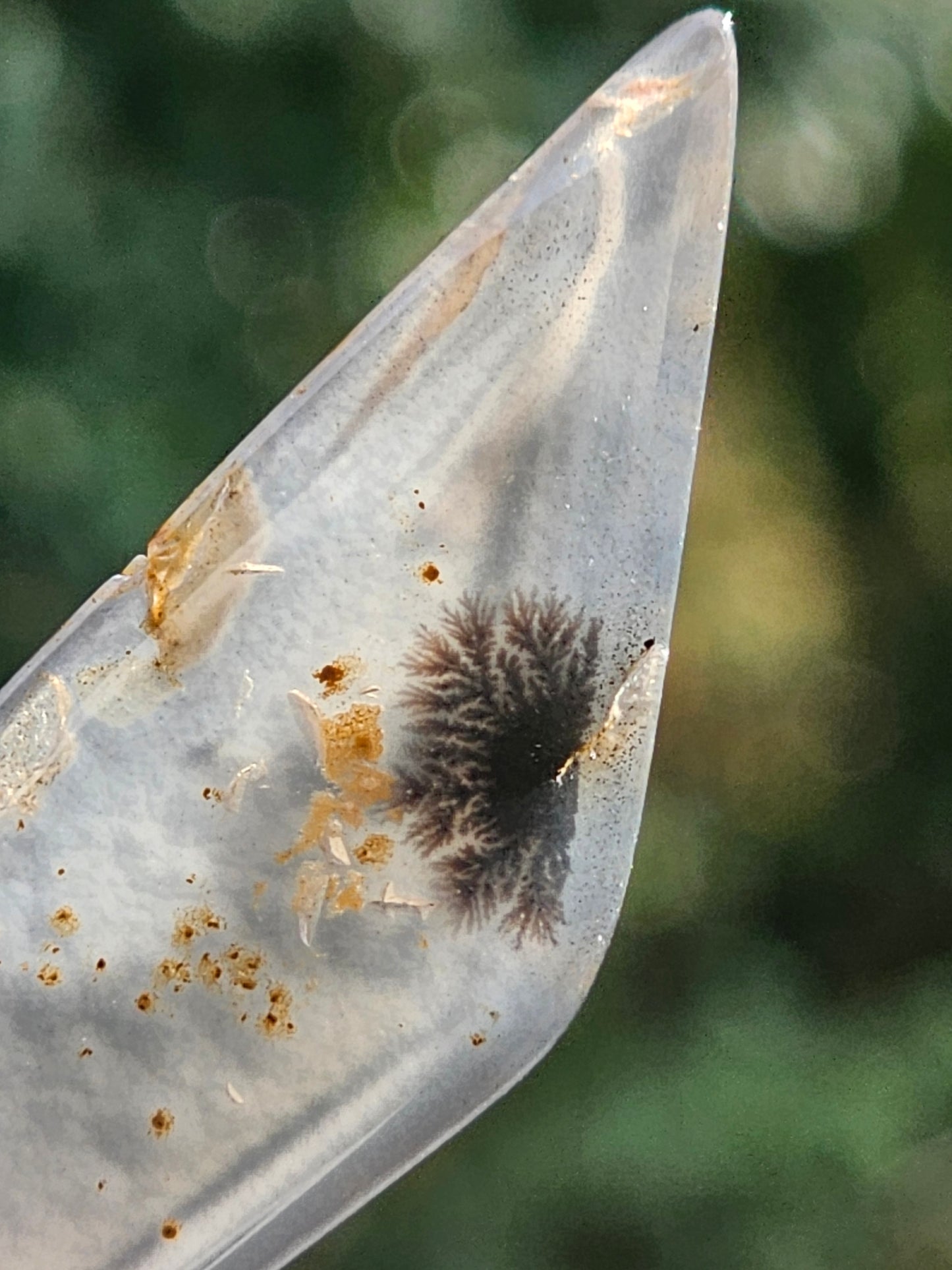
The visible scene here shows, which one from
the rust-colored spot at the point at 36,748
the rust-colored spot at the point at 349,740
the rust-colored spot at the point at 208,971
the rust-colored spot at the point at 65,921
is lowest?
the rust-colored spot at the point at 208,971

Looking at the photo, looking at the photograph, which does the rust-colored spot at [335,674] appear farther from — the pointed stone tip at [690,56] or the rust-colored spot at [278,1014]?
the pointed stone tip at [690,56]

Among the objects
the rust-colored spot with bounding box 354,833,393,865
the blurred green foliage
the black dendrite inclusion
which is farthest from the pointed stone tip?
the rust-colored spot with bounding box 354,833,393,865

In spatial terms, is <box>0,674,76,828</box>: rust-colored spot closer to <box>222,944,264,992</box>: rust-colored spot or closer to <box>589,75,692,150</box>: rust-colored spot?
<box>222,944,264,992</box>: rust-colored spot

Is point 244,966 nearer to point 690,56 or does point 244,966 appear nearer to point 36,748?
point 36,748

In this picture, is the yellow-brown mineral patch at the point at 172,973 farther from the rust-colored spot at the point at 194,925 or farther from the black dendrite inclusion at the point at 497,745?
the black dendrite inclusion at the point at 497,745

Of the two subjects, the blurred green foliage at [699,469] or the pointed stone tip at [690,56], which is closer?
the pointed stone tip at [690,56]

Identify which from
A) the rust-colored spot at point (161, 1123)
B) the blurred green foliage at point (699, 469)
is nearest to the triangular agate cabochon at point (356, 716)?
the rust-colored spot at point (161, 1123)

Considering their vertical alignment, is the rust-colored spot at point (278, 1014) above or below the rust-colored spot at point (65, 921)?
below
